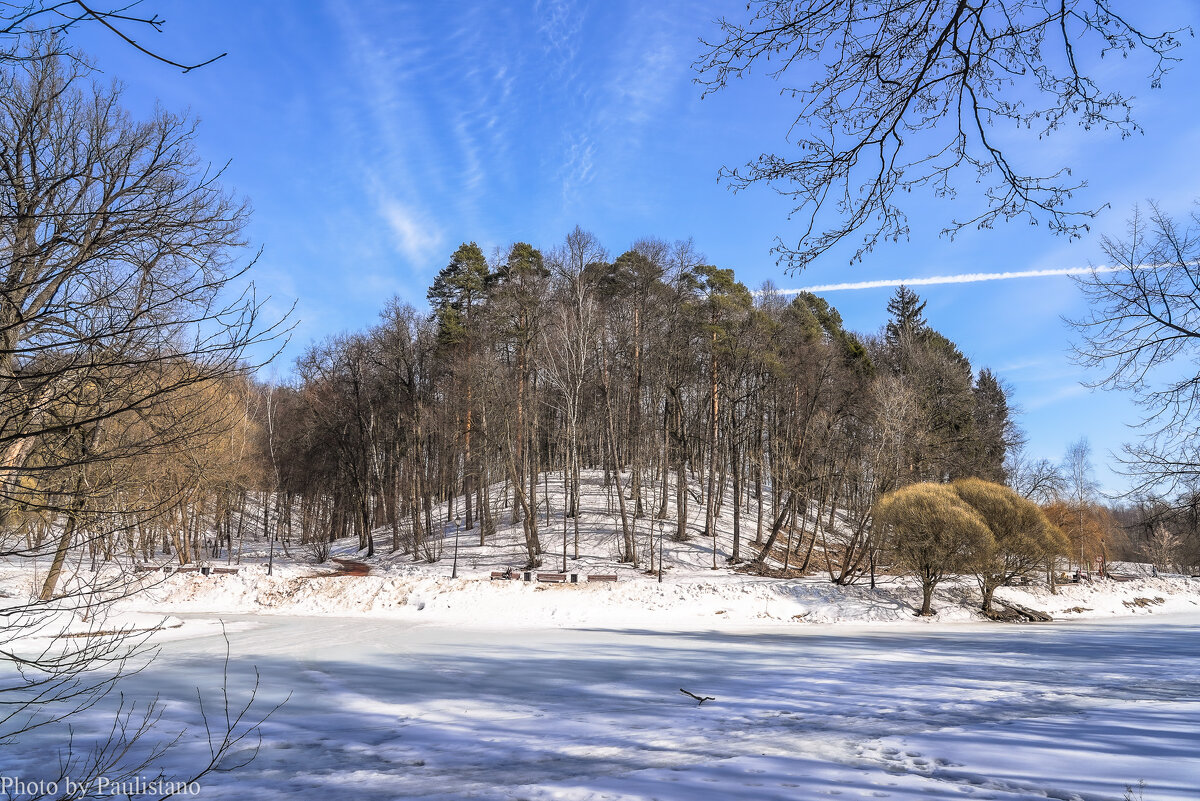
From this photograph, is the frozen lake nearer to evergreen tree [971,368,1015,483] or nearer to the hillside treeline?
the hillside treeline

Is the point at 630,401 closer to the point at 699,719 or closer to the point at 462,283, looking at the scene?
the point at 462,283

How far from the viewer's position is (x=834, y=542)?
38625 millimetres

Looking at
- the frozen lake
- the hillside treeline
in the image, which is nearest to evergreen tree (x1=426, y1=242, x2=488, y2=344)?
the hillside treeline

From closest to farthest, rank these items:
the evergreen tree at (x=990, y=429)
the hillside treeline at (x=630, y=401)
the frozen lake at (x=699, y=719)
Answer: the frozen lake at (x=699, y=719), the hillside treeline at (x=630, y=401), the evergreen tree at (x=990, y=429)

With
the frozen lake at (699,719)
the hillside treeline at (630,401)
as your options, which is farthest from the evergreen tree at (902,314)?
the frozen lake at (699,719)

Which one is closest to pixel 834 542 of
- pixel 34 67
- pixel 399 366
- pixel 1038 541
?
pixel 1038 541

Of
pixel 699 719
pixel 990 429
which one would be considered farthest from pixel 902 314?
pixel 699 719

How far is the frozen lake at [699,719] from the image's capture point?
5.64 meters

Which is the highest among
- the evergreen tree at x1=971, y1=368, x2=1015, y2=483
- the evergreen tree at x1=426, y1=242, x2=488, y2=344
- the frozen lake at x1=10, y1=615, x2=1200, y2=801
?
the evergreen tree at x1=426, y1=242, x2=488, y2=344

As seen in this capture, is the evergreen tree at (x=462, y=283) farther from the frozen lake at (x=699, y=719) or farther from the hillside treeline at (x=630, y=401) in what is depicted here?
the frozen lake at (x=699, y=719)

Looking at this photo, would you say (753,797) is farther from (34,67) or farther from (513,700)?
(34,67)

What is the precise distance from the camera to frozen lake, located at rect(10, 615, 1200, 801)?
564 centimetres

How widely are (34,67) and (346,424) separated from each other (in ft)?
120

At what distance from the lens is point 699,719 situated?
788cm
